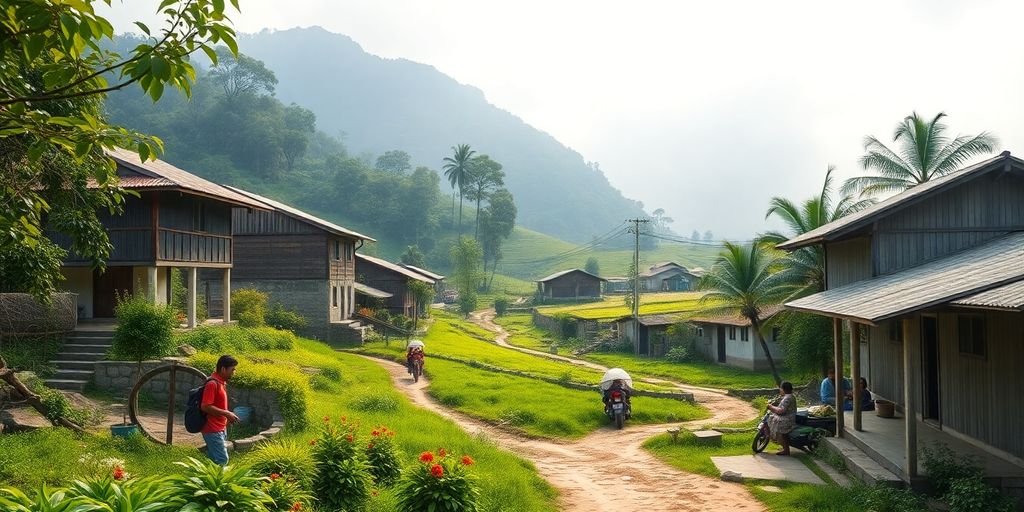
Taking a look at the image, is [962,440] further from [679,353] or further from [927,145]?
[679,353]

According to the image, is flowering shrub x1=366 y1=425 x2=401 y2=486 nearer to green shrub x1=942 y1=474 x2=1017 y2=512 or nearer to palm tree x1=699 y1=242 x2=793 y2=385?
green shrub x1=942 y1=474 x2=1017 y2=512

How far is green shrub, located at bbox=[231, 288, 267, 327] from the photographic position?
29862 mm

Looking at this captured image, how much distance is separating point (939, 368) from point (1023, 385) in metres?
3.53

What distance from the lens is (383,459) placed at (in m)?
10.9

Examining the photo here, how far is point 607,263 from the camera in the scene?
132750 mm

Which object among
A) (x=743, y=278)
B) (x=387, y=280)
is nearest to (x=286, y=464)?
(x=743, y=278)

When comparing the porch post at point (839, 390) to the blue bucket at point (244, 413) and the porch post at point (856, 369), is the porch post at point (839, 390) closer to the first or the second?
the porch post at point (856, 369)

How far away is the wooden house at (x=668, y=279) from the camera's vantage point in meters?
93.4

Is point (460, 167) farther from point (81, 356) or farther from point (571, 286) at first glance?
point (81, 356)

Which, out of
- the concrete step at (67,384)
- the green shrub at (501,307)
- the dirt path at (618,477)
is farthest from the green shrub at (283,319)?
the green shrub at (501,307)

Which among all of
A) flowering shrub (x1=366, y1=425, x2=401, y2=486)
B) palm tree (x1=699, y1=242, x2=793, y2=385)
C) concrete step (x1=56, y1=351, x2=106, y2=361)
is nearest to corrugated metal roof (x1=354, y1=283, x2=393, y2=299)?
palm tree (x1=699, y1=242, x2=793, y2=385)

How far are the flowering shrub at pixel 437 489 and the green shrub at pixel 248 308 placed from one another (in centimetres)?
2306

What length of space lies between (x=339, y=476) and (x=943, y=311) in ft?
30.0

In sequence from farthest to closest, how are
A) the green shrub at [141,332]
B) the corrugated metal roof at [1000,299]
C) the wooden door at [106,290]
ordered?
the wooden door at [106,290] → the green shrub at [141,332] → the corrugated metal roof at [1000,299]
